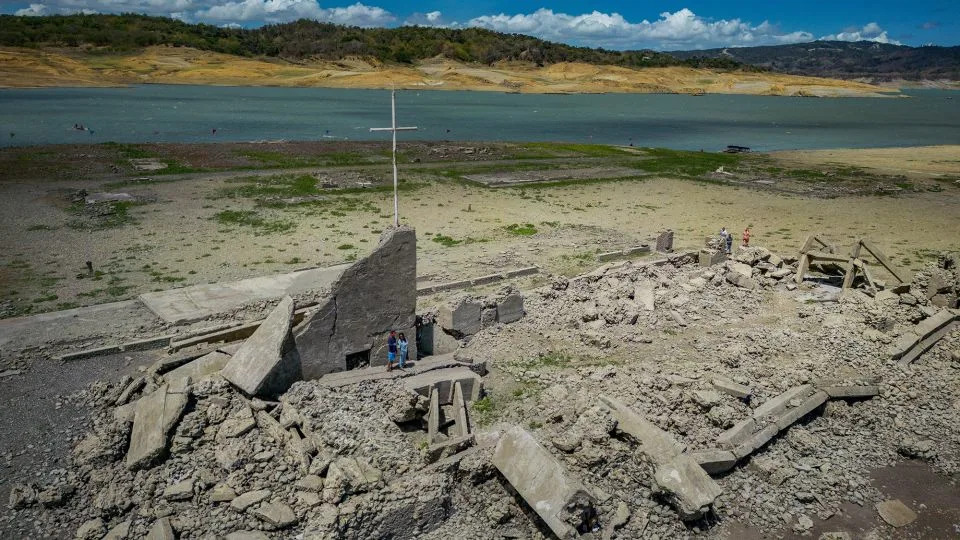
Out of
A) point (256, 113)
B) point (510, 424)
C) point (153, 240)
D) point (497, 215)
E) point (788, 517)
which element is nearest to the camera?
point (788, 517)

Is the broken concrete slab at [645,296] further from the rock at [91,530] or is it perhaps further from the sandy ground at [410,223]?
the rock at [91,530]

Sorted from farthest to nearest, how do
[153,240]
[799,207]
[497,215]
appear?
[799,207] < [497,215] < [153,240]

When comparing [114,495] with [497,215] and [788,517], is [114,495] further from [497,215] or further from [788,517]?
[497,215]

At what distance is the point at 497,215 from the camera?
32.1 m

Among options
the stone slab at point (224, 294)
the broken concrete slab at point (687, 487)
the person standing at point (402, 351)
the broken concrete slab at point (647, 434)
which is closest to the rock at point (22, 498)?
the person standing at point (402, 351)

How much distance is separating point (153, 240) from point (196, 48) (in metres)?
160

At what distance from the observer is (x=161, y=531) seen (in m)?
8.92

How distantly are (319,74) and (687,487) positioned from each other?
164 metres

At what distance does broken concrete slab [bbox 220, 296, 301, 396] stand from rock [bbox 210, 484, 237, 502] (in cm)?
214

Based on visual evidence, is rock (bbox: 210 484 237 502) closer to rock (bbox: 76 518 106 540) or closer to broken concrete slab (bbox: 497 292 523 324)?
rock (bbox: 76 518 106 540)

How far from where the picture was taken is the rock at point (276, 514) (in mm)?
9188

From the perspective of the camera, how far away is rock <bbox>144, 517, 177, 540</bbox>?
887cm

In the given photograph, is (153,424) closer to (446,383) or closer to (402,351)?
(402,351)

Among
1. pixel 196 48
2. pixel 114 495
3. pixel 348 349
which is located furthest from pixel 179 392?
pixel 196 48
